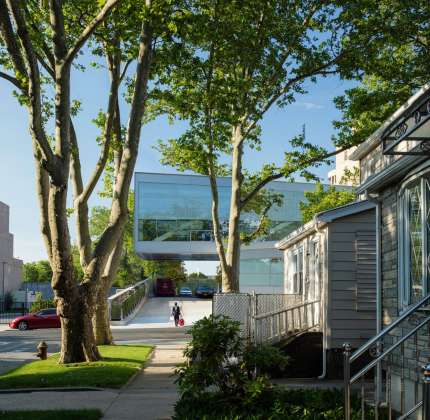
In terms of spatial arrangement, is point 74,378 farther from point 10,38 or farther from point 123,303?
point 123,303

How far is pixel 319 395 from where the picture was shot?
9.26 meters

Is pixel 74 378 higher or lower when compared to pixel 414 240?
lower

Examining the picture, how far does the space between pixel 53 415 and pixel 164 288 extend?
51.8m

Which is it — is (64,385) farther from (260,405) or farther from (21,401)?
(260,405)

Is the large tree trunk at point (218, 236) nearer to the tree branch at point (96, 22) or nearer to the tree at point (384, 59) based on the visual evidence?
the tree at point (384, 59)

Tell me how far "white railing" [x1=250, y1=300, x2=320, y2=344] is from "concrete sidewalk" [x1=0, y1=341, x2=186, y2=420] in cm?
237

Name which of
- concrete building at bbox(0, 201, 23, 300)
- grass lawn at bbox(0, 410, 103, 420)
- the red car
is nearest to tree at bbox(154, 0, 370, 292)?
grass lawn at bbox(0, 410, 103, 420)

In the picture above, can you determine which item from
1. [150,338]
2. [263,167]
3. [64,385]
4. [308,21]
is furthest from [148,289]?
[64,385]

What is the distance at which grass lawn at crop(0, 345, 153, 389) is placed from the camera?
1378 cm

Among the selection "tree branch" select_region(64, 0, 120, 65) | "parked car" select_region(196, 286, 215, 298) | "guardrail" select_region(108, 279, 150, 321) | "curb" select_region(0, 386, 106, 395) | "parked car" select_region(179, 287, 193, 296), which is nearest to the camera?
"curb" select_region(0, 386, 106, 395)

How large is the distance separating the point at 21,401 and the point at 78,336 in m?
5.57

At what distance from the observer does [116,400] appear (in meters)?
11.9

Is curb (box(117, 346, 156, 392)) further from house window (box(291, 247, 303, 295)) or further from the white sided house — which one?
house window (box(291, 247, 303, 295))

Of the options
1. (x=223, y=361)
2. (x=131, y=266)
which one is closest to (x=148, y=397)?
(x=223, y=361)
